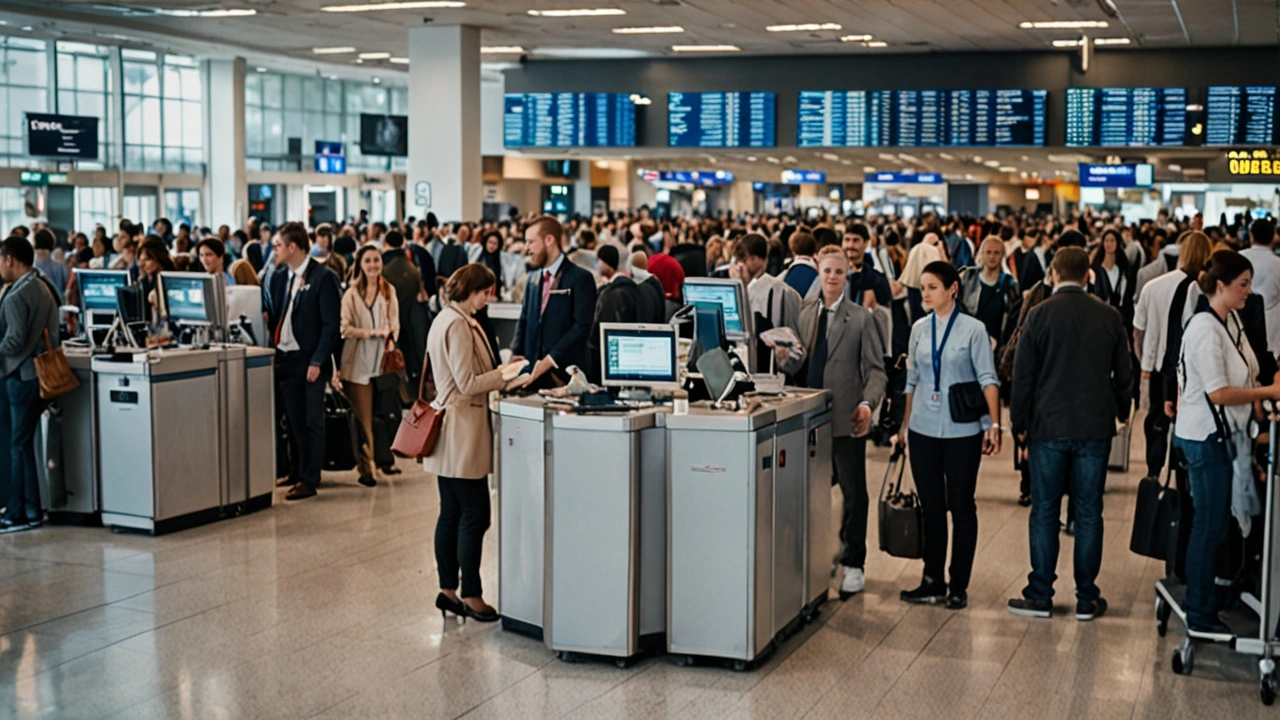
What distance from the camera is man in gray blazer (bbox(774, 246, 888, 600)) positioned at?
6789 mm

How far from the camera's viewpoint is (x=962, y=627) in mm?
6340

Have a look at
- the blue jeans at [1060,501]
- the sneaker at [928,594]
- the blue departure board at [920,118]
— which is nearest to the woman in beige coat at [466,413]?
the sneaker at [928,594]

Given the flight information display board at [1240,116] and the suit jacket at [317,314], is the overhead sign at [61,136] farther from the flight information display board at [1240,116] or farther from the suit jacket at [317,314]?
the flight information display board at [1240,116]

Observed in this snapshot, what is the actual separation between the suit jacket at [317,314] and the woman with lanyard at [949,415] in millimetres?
4094

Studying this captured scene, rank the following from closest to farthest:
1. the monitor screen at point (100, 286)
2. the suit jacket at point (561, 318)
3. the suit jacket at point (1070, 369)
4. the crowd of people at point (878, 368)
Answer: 1. the crowd of people at point (878, 368)
2. the suit jacket at point (1070, 369)
3. the suit jacket at point (561, 318)
4. the monitor screen at point (100, 286)

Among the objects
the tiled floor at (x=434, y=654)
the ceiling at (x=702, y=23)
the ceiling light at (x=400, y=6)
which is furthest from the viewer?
the ceiling light at (x=400, y=6)

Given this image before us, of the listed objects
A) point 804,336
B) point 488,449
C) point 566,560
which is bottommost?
point 566,560

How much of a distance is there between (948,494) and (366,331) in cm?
456

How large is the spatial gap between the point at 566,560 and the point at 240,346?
3.82 meters

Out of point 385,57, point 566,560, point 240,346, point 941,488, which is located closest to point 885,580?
point 941,488

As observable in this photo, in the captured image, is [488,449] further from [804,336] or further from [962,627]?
[962,627]

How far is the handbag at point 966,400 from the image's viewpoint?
632 centimetres

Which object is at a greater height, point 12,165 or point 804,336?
point 12,165

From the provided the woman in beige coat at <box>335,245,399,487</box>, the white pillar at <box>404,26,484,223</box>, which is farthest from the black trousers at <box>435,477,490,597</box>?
the white pillar at <box>404,26,484,223</box>
